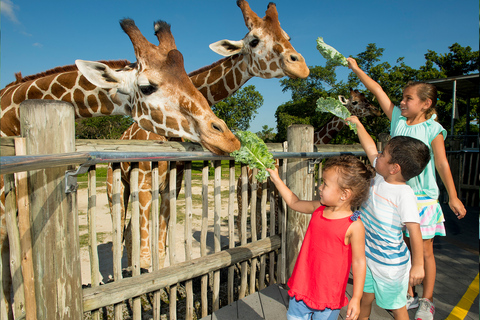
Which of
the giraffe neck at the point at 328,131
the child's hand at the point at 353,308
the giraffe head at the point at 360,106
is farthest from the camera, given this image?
the giraffe head at the point at 360,106

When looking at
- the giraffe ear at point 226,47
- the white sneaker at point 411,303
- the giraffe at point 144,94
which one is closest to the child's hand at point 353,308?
the giraffe at point 144,94

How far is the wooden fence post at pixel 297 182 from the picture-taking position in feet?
9.40

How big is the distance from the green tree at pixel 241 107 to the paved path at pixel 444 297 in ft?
69.7

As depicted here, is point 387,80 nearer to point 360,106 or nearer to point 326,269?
point 360,106

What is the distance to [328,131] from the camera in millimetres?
6906

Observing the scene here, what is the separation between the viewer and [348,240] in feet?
5.58

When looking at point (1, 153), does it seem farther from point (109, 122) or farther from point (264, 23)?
point (109, 122)

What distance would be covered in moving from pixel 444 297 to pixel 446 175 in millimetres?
1412

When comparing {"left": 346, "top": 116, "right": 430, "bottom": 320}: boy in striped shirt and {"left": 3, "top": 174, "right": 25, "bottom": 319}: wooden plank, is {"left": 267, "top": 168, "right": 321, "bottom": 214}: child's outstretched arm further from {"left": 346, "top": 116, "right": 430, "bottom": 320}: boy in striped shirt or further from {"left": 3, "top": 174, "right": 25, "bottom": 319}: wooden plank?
{"left": 3, "top": 174, "right": 25, "bottom": 319}: wooden plank

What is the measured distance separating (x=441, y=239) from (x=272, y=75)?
3.66 m

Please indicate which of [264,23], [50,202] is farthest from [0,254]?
[264,23]

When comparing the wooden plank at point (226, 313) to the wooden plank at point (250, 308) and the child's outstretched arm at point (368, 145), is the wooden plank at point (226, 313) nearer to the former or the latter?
the wooden plank at point (250, 308)

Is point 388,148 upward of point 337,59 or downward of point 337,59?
downward

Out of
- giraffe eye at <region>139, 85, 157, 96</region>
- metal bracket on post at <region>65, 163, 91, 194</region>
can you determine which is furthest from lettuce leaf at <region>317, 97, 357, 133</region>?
metal bracket on post at <region>65, 163, 91, 194</region>
